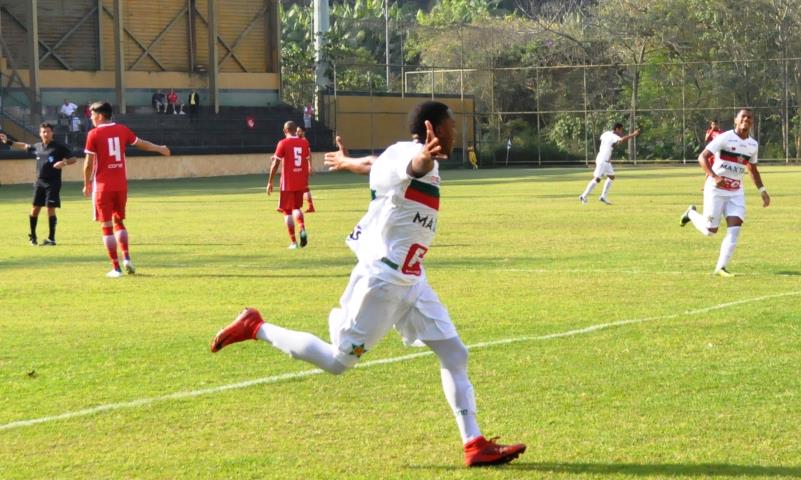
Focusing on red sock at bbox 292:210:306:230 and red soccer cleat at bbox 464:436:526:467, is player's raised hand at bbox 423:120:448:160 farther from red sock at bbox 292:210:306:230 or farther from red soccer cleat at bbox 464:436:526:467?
red sock at bbox 292:210:306:230

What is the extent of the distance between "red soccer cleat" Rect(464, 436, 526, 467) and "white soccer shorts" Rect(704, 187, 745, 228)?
1004cm

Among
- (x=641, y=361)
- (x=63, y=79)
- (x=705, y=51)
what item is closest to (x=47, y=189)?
(x=641, y=361)

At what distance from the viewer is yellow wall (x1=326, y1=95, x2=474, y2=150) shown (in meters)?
66.7

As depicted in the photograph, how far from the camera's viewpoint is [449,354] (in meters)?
7.05

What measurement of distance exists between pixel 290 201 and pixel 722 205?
25.4ft

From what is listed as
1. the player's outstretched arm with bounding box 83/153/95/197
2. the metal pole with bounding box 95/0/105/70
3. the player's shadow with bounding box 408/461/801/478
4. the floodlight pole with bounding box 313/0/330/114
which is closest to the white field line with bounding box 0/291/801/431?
the player's shadow with bounding box 408/461/801/478

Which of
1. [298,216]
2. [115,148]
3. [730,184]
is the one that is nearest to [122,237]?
[115,148]

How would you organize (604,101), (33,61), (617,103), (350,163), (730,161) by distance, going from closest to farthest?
(350,163)
(730,161)
(33,61)
(617,103)
(604,101)

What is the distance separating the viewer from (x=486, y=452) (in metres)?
6.88

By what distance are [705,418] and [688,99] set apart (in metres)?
62.3

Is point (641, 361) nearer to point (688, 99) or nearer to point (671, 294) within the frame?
point (671, 294)

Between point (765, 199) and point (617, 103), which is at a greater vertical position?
point (617, 103)

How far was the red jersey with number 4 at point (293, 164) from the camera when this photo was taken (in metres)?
21.8

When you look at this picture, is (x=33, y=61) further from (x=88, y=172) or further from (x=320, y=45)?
(x=88, y=172)
